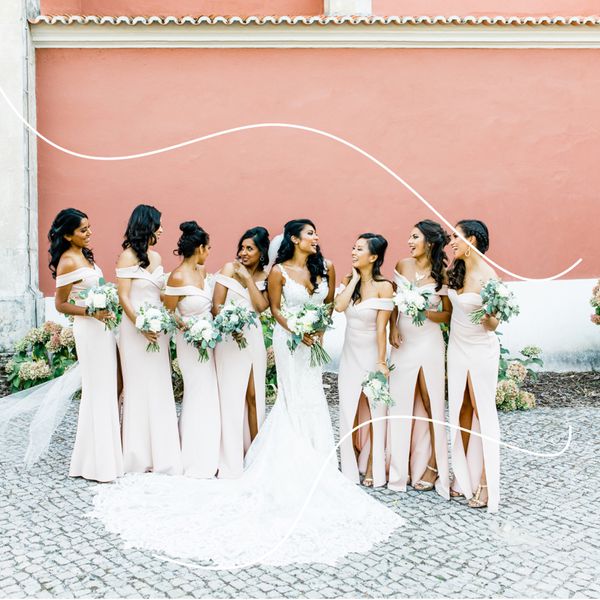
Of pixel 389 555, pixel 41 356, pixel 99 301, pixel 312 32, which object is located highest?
pixel 312 32

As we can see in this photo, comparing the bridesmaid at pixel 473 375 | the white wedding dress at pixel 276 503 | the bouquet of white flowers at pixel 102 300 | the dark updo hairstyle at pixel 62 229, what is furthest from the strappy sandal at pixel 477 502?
the dark updo hairstyle at pixel 62 229

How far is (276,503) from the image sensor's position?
17.0 ft

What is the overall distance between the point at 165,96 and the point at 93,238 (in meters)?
2.18

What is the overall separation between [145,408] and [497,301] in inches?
115

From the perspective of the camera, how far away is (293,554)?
452cm

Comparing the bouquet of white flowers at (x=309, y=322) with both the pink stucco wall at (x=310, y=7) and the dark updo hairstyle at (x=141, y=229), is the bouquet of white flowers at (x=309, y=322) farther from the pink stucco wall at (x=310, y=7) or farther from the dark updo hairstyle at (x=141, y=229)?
the pink stucco wall at (x=310, y=7)

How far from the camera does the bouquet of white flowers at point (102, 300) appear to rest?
5.66 meters

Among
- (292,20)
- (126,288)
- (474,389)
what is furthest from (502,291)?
(292,20)

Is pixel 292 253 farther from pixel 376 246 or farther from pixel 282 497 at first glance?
pixel 282 497

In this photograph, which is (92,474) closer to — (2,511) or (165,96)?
(2,511)

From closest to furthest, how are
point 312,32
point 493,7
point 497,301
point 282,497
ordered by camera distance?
1. point 497,301
2. point 282,497
3. point 312,32
4. point 493,7

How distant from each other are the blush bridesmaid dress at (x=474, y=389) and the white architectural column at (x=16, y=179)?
6378mm

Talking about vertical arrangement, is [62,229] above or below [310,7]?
below

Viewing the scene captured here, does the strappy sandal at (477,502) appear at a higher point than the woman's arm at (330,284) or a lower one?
lower
